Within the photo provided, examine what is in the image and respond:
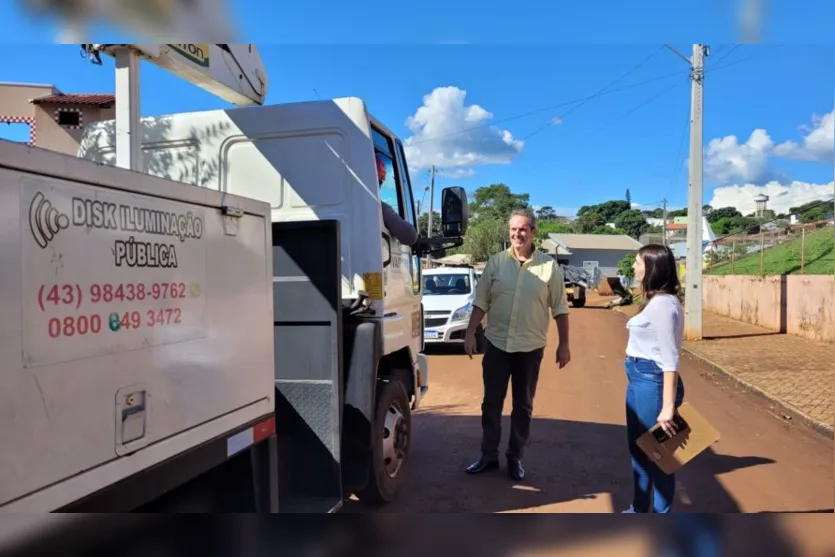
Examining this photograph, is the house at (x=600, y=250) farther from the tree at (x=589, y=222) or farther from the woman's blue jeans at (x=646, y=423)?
the woman's blue jeans at (x=646, y=423)

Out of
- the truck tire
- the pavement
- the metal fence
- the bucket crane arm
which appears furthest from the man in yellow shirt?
the metal fence

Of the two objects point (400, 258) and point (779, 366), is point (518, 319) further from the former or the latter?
point (779, 366)

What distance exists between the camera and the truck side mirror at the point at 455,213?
4.76m

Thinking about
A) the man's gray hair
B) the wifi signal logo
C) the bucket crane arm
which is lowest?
the wifi signal logo

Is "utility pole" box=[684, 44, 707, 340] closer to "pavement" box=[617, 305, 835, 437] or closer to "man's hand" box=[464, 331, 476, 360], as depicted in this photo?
"pavement" box=[617, 305, 835, 437]

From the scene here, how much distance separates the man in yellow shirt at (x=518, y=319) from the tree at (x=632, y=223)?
34741 mm

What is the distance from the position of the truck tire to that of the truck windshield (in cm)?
838

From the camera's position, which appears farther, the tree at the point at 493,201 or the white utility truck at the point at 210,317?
the tree at the point at 493,201

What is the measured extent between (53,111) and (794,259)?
17850 millimetres

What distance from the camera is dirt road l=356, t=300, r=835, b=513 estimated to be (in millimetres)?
4273

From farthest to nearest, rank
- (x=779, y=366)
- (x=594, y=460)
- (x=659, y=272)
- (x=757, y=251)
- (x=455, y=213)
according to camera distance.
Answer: (x=757, y=251), (x=779, y=366), (x=594, y=460), (x=455, y=213), (x=659, y=272)

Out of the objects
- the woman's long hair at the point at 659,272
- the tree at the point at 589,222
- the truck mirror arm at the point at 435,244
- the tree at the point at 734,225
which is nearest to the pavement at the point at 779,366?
the woman's long hair at the point at 659,272

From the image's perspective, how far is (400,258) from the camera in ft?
14.7

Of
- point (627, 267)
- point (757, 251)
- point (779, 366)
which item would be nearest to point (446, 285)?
point (779, 366)
